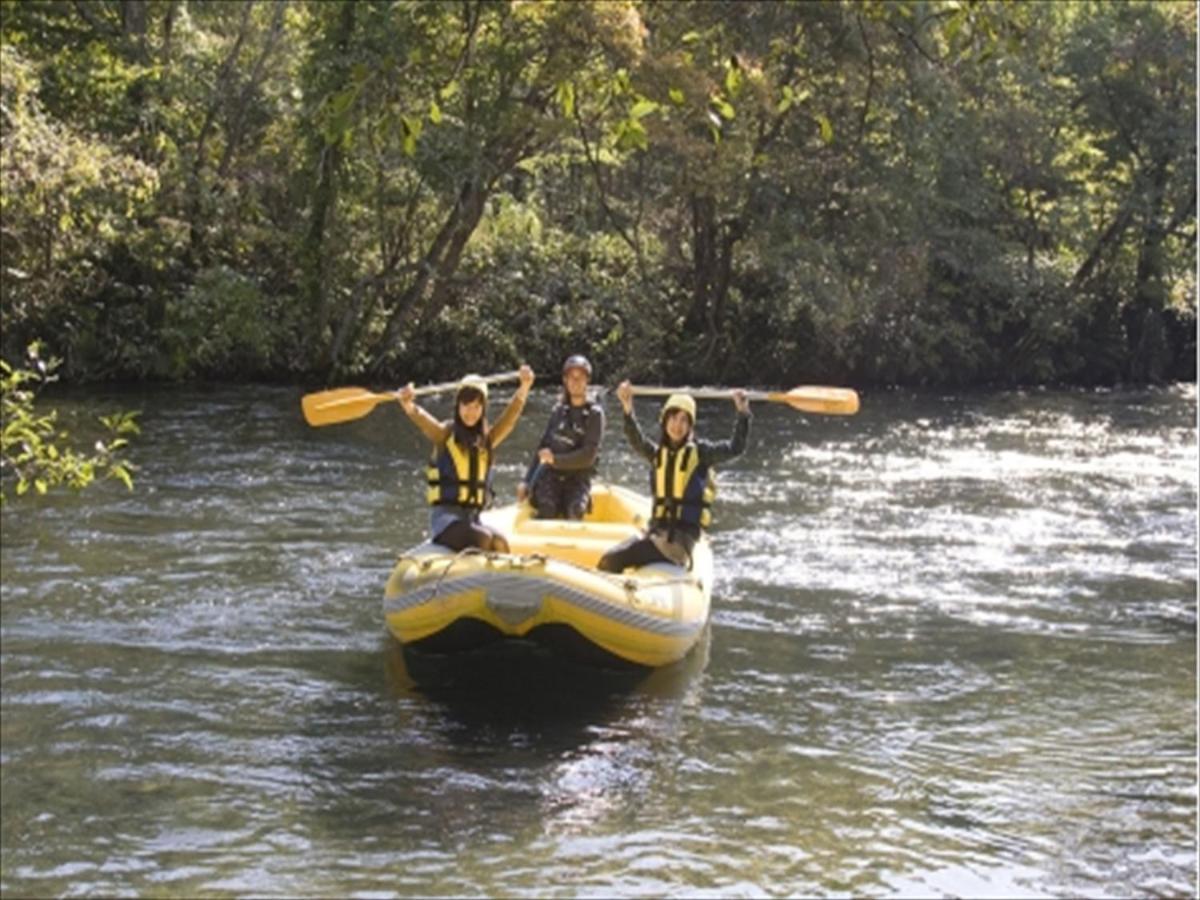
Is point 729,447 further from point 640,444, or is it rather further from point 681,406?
point 640,444

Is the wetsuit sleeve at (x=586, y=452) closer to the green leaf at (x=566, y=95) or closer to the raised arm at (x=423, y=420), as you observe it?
the raised arm at (x=423, y=420)

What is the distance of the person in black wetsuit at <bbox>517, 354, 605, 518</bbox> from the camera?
9.19 metres

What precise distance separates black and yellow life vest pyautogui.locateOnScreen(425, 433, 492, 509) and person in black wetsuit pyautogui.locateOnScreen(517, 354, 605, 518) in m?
0.95

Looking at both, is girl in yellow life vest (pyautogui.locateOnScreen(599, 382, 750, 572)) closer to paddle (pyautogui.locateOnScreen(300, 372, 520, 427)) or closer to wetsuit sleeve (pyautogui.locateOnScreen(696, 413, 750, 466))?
wetsuit sleeve (pyautogui.locateOnScreen(696, 413, 750, 466))

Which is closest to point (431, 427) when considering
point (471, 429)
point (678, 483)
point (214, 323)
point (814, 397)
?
point (471, 429)

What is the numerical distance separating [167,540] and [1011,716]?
19.3 ft

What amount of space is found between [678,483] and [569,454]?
1023 mm

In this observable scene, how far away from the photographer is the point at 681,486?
27.4 feet

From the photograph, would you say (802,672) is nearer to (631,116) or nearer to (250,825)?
(250,825)

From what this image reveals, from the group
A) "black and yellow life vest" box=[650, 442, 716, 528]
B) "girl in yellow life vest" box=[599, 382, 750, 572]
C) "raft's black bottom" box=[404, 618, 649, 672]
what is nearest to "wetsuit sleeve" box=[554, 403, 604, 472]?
"girl in yellow life vest" box=[599, 382, 750, 572]

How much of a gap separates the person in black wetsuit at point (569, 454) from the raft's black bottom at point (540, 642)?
1646 millimetres

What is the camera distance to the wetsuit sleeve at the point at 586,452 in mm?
9156

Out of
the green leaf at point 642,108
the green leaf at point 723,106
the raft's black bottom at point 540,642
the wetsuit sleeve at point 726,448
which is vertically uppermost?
the green leaf at point 723,106

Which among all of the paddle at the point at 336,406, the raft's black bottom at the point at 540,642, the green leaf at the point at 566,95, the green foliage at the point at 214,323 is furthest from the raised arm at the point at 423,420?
the green foliage at the point at 214,323
